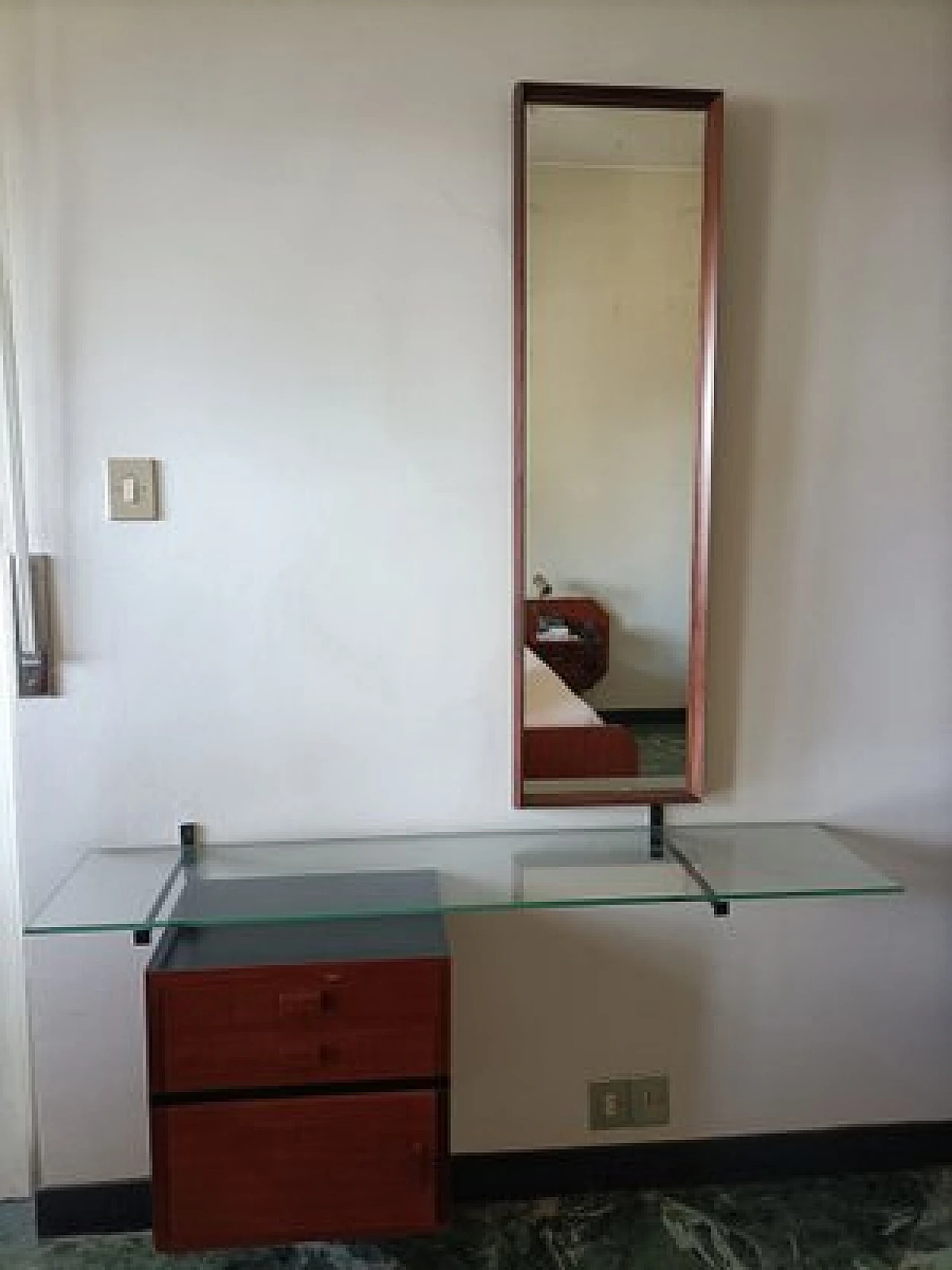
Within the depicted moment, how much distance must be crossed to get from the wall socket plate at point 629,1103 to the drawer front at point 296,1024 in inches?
21.6

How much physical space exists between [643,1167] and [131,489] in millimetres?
1666

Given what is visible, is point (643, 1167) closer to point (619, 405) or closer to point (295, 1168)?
point (295, 1168)

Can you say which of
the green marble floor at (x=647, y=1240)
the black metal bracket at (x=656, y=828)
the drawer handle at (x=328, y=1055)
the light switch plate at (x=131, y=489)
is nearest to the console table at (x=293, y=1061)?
the drawer handle at (x=328, y=1055)

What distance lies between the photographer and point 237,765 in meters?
1.84

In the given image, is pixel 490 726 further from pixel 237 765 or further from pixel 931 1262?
pixel 931 1262

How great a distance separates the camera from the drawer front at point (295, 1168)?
5.12ft

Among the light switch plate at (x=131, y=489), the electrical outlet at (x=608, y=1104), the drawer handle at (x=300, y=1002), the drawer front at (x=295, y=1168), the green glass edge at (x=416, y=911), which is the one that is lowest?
the electrical outlet at (x=608, y=1104)

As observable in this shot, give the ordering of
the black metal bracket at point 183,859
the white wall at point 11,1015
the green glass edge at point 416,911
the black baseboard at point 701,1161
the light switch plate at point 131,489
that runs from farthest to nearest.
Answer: the black baseboard at point 701,1161
the white wall at point 11,1015
the light switch plate at point 131,489
the black metal bracket at point 183,859
the green glass edge at point 416,911

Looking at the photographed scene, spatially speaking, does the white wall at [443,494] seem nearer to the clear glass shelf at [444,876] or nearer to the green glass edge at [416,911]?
the clear glass shelf at [444,876]

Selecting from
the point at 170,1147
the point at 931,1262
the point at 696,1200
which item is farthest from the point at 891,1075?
the point at 170,1147

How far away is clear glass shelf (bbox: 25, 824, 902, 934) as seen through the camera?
5.34ft

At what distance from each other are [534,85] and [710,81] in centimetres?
35

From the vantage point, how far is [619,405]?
73.1 inches

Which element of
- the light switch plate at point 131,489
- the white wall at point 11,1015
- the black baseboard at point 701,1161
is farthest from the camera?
the black baseboard at point 701,1161
